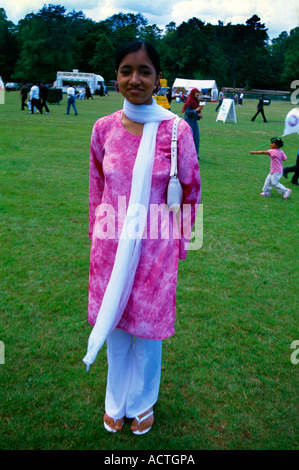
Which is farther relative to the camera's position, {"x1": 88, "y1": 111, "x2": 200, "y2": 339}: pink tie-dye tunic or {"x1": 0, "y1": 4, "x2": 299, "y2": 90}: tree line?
{"x1": 0, "y1": 4, "x2": 299, "y2": 90}: tree line

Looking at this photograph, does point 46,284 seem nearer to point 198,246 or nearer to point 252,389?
point 198,246

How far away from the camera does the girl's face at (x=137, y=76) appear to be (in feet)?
7.01

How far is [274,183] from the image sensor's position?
26.7 ft

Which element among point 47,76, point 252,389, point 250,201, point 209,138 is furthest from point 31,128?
point 47,76

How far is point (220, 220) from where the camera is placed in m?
6.68

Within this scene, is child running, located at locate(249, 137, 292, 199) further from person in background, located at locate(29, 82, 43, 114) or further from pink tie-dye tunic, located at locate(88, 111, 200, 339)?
person in background, located at locate(29, 82, 43, 114)

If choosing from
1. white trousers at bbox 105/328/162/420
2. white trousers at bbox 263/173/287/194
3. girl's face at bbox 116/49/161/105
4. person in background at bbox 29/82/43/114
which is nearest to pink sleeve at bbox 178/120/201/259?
girl's face at bbox 116/49/161/105

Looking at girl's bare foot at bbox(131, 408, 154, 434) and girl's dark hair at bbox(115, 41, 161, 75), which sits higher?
girl's dark hair at bbox(115, 41, 161, 75)

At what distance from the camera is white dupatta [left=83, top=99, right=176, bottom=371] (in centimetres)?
214

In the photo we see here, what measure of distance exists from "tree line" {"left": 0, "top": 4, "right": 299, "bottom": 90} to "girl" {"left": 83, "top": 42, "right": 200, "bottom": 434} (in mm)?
47382

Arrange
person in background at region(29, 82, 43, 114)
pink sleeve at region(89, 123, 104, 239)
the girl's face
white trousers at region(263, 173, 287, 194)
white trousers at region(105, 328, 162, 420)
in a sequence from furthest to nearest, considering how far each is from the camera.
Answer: person in background at region(29, 82, 43, 114), white trousers at region(263, 173, 287, 194), white trousers at region(105, 328, 162, 420), pink sleeve at region(89, 123, 104, 239), the girl's face

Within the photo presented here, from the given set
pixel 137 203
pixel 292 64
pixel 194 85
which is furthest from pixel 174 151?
pixel 292 64

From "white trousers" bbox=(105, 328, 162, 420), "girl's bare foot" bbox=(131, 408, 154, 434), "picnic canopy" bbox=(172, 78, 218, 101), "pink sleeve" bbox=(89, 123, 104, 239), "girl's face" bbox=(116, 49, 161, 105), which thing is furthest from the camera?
"picnic canopy" bbox=(172, 78, 218, 101)

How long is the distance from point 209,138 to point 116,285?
1505 centimetres
